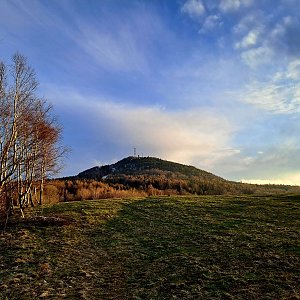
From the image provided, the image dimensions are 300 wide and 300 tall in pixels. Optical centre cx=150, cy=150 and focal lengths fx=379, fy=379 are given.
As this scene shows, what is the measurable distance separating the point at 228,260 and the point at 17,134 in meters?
15.8

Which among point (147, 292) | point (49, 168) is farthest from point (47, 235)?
point (49, 168)

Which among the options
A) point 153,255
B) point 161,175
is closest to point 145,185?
point 161,175

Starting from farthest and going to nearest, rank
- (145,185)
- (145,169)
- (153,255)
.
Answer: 1. (145,169)
2. (145,185)
3. (153,255)

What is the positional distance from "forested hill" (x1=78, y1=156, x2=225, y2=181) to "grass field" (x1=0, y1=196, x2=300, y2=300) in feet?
345

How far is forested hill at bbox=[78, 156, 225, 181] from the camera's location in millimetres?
136625

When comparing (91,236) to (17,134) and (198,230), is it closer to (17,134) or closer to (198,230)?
(198,230)

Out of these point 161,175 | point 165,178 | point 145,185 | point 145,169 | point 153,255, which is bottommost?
point 153,255

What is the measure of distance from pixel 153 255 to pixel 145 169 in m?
128

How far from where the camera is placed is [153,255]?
17.2m

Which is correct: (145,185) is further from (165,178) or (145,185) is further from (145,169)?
(145,169)

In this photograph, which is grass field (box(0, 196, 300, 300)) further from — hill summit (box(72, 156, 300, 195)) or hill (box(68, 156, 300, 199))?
hill summit (box(72, 156, 300, 195))

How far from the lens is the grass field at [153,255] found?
12.6 metres

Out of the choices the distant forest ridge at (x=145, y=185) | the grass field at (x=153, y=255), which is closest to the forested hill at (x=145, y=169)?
the distant forest ridge at (x=145, y=185)

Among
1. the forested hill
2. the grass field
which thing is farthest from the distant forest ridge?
the grass field
